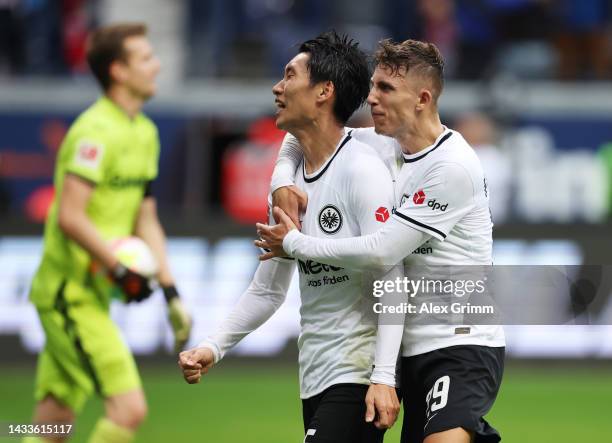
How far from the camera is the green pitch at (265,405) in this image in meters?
9.17

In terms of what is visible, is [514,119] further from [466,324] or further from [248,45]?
[466,324]

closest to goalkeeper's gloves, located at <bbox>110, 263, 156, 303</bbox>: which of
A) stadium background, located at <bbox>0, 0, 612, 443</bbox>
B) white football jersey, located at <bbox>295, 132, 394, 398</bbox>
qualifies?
white football jersey, located at <bbox>295, 132, 394, 398</bbox>

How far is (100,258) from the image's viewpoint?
251 inches

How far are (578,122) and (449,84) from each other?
71.0 inches

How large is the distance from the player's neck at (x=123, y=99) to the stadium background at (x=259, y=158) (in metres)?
3.00

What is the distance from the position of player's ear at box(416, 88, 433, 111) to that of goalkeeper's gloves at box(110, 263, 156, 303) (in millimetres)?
2338

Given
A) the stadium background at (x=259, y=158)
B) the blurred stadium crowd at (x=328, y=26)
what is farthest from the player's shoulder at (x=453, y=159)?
the blurred stadium crowd at (x=328, y=26)

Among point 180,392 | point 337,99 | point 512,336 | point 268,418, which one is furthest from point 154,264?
point 512,336

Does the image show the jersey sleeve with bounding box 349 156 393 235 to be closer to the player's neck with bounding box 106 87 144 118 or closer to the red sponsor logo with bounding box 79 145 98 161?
the red sponsor logo with bounding box 79 145 98 161

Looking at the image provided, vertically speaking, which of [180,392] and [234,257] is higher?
[234,257]

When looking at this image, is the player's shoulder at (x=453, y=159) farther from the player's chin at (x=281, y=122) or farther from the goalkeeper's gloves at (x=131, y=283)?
the goalkeeper's gloves at (x=131, y=283)

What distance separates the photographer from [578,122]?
1541cm

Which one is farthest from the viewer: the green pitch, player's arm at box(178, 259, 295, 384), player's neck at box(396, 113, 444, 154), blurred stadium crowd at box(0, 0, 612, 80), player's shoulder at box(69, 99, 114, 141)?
blurred stadium crowd at box(0, 0, 612, 80)

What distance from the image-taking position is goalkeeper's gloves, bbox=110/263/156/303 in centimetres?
645
